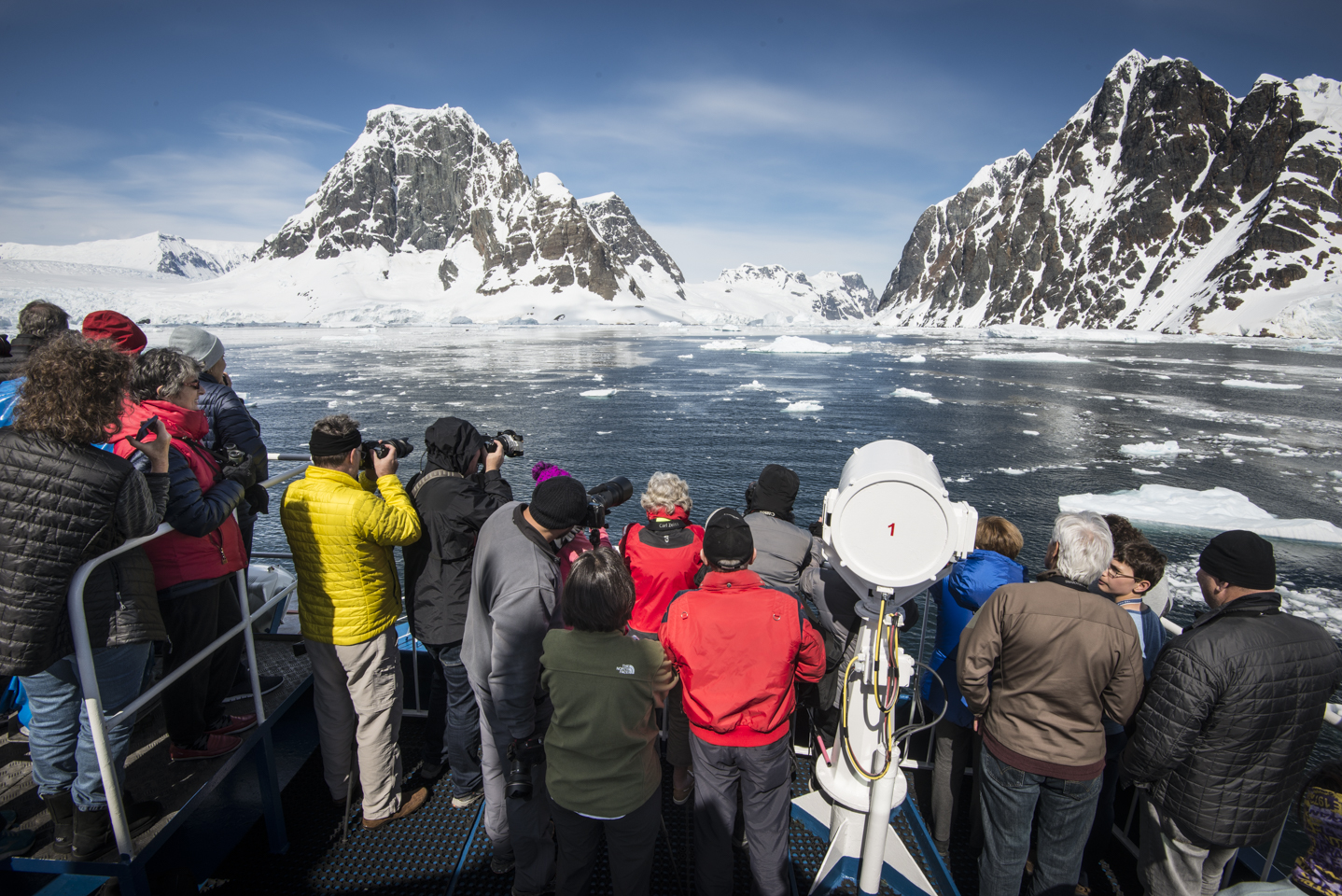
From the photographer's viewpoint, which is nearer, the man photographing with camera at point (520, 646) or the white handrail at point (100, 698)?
the white handrail at point (100, 698)

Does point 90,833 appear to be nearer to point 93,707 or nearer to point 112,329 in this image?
point 93,707

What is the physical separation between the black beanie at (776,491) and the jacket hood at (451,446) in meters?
1.64

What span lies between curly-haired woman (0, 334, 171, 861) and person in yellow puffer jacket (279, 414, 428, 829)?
616 mm

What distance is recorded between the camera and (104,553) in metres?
2.28

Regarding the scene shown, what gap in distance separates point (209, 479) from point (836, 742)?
123 inches

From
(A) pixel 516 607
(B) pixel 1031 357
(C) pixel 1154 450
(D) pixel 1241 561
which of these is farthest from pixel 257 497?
(B) pixel 1031 357

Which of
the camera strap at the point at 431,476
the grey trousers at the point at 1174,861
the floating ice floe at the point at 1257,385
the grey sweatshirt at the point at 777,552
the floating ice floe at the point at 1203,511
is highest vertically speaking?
the camera strap at the point at 431,476

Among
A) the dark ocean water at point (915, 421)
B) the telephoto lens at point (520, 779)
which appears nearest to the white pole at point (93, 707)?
the telephoto lens at point (520, 779)

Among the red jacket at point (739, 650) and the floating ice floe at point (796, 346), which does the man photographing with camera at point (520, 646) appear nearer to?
the red jacket at point (739, 650)

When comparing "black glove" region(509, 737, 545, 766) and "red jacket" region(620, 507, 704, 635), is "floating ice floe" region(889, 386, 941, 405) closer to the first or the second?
"red jacket" region(620, 507, 704, 635)

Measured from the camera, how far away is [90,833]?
241cm

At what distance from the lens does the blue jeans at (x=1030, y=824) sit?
2.56 metres

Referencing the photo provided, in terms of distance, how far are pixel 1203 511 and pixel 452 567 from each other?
1331 cm

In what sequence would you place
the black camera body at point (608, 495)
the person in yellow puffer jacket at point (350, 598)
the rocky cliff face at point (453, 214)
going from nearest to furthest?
the person in yellow puffer jacket at point (350, 598), the black camera body at point (608, 495), the rocky cliff face at point (453, 214)
